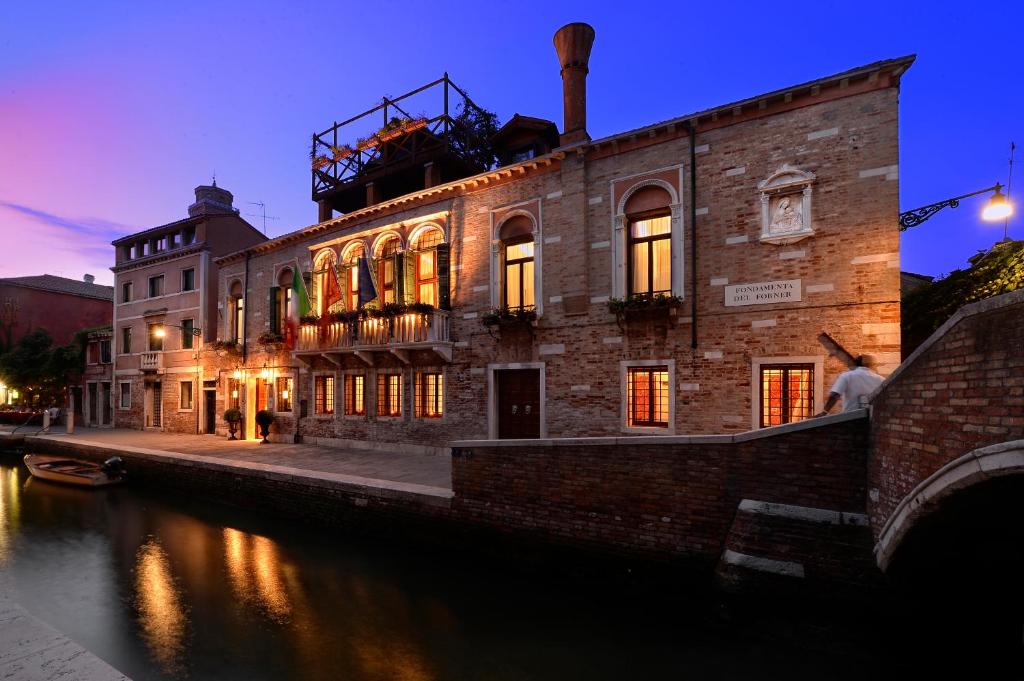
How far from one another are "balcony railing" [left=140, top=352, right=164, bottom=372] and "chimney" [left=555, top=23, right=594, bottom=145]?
21126 mm

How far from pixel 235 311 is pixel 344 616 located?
16301 millimetres

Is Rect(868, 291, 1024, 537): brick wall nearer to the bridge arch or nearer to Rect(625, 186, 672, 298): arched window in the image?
the bridge arch

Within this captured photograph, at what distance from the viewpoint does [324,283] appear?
16.5 m

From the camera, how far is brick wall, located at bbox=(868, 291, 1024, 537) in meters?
3.67

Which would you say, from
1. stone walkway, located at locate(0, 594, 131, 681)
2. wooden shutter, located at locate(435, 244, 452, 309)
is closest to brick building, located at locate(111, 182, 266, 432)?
wooden shutter, located at locate(435, 244, 452, 309)

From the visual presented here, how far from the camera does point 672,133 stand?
10.3m

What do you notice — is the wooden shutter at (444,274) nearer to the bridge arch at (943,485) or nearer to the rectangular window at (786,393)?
→ the rectangular window at (786,393)

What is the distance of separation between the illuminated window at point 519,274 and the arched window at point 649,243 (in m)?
2.66

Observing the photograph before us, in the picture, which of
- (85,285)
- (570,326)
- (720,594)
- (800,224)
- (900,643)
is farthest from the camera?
(85,285)

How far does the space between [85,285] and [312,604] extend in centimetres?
3787

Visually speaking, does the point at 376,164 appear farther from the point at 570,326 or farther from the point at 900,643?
the point at 900,643

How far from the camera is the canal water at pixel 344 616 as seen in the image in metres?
5.57

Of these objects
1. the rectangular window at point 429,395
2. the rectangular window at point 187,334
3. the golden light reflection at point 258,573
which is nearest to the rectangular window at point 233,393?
the rectangular window at point 187,334

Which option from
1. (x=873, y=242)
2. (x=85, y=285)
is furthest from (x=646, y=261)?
(x=85, y=285)
